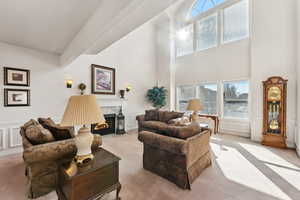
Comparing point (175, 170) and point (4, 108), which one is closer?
point (175, 170)

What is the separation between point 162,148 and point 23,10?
2879 millimetres

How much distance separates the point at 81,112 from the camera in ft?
4.61

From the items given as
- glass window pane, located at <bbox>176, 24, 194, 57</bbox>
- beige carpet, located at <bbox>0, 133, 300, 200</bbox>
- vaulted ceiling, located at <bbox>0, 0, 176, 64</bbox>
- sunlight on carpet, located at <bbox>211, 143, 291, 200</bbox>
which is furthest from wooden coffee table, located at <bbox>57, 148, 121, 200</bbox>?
glass window pane, located at <bbox>176, 24, 194, 57</bbox>

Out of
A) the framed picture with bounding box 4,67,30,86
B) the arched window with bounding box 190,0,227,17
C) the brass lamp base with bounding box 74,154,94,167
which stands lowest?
the brass lamp base with bounding box 74,154,94,167

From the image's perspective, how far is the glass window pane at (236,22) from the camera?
462cm

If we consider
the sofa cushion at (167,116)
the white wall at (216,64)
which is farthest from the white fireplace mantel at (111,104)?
the white wall at (216,64)

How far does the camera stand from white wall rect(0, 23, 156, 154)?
129 inches

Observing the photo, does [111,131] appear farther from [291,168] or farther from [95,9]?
[291,168]

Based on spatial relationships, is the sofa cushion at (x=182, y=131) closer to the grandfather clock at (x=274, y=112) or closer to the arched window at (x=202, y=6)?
the grandfather clock at (x=274, y=112)

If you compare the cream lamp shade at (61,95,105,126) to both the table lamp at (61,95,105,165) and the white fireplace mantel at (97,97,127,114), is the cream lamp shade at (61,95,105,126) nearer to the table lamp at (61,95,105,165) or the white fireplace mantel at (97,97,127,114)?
the table lamp at (61,95,105,165)

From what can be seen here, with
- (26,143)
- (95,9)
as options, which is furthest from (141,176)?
(95,9)

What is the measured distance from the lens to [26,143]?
1.82m

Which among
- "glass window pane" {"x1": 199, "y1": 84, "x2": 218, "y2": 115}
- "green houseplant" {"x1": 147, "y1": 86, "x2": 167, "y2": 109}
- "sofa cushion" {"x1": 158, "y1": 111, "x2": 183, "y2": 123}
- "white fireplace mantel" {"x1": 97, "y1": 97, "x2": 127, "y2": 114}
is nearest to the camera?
"sofa cushion" {"x1": 158, "y1": 111, "x2": 183, "y2": 123}

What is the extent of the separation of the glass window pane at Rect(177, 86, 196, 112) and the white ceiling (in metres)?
4.78
